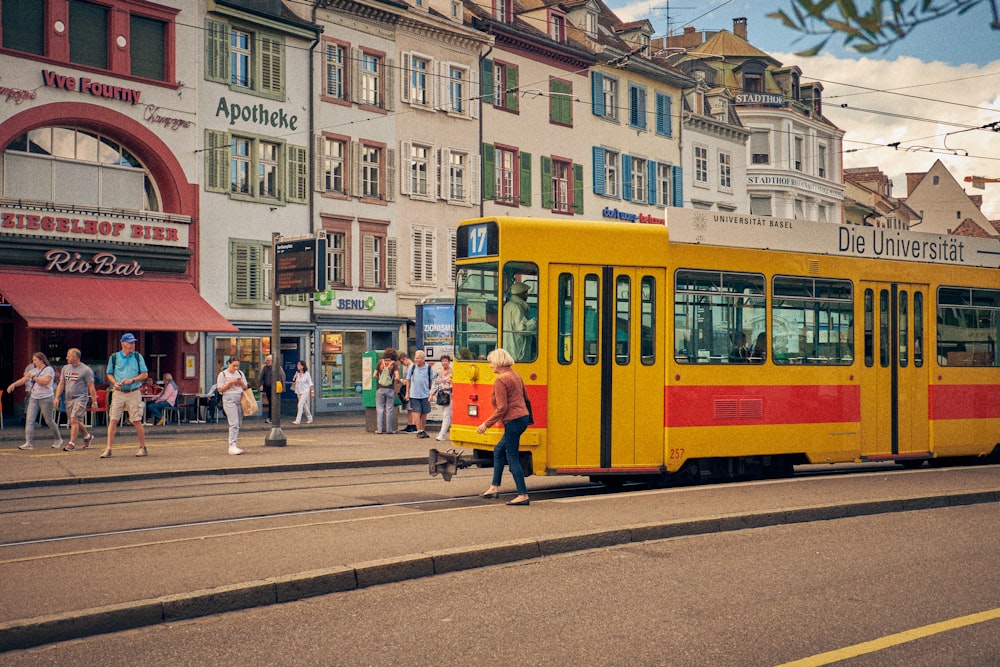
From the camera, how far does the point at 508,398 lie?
38.3 ft

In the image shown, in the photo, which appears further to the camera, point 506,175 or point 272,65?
point 506,175

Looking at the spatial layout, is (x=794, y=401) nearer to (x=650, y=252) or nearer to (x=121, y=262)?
(x=650, y=252)

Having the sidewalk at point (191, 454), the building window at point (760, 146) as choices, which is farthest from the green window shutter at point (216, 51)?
the building window at point (760, 146)

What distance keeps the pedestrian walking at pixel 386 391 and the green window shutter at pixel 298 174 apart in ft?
34.0

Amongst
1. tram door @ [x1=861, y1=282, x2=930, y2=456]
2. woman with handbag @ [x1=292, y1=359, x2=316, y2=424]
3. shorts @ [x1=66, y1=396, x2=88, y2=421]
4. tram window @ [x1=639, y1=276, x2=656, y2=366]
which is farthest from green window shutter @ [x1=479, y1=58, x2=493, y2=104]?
tram window @ [x1=639, y1=276, x2=656, y2=366]

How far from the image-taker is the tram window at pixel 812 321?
14.2 meters

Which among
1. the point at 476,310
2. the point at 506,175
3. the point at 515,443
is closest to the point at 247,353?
the point at 506,175

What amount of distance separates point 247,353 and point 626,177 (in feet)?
64.0

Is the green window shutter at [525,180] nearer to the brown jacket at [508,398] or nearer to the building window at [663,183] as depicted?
the building window at [663,183]

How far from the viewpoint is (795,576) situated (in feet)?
27.1

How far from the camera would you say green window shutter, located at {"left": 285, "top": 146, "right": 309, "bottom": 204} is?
33.5 metres

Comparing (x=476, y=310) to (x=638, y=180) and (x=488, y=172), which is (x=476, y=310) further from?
(x=638, y=180)

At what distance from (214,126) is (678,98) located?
24.2m

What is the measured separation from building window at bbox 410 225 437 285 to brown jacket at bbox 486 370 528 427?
25.9 meters
